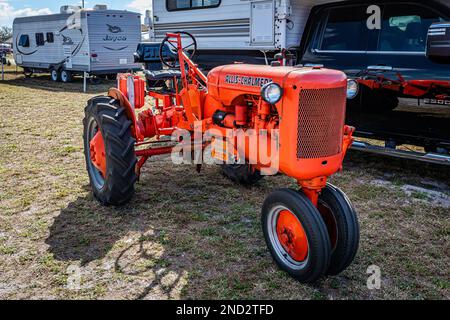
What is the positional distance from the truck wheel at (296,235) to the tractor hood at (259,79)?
2.29 feet

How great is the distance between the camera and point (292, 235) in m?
2.83

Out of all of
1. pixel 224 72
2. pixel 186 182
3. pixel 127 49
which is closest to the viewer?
pixel 224 72

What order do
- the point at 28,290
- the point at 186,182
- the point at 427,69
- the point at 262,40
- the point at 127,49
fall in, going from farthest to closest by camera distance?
the point at 127,49
the point at 262,40
the point at 186,182
the point at 427,69
the point at 28,290

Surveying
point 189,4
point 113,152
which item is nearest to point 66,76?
point 189,4

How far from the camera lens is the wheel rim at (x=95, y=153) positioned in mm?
4039

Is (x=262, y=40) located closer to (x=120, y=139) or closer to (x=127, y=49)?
(x=120, y=139)

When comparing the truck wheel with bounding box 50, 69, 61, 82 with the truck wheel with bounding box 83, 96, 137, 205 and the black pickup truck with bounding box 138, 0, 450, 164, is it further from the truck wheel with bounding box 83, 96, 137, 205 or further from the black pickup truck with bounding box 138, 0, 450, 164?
the truck wheel with bounding box 83, 96, 137, 205

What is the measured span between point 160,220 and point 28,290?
50.3 inches

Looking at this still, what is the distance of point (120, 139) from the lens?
3736mm

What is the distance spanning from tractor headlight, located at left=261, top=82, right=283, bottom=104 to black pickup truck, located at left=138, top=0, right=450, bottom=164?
86.9 inches

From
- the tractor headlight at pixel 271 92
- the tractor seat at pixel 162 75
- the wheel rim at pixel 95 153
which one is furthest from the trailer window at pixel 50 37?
the tractor headlight at pixel 271 92
